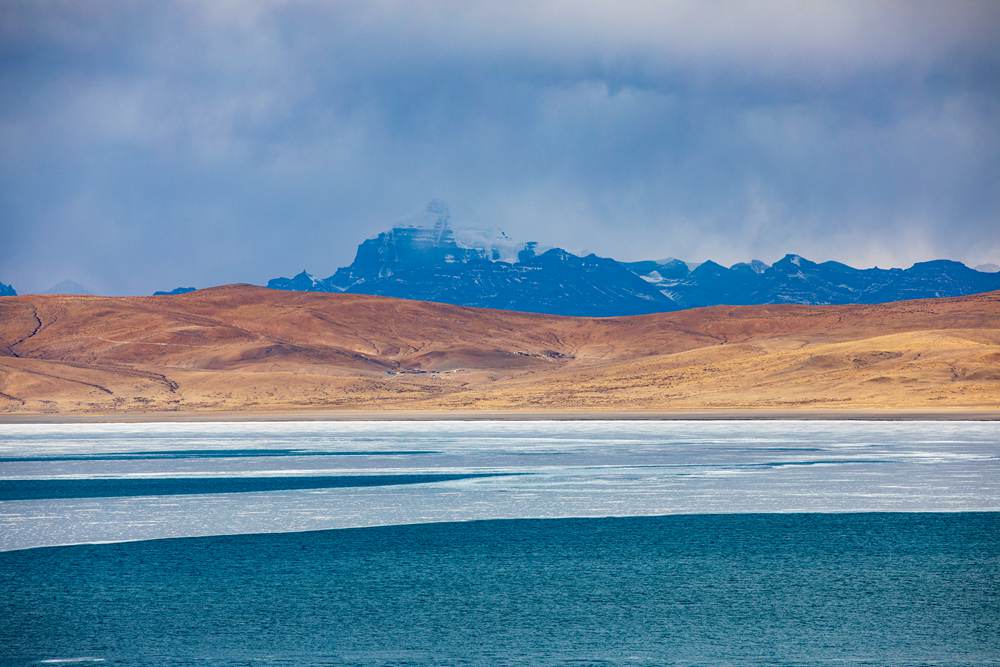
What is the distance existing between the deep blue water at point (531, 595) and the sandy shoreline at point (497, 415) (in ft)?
161

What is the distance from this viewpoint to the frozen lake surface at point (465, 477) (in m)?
29.4

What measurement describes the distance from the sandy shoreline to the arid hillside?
5.10 meters

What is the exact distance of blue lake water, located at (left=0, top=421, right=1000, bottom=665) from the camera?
16906mm

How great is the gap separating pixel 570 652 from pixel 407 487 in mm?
19759

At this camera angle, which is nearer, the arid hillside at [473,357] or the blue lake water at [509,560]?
the blue lake water at [509,560]

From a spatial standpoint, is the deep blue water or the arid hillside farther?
the arid hillside

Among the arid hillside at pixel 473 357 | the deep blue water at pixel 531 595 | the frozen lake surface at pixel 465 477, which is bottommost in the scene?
the deep blue water at pixel 531 595

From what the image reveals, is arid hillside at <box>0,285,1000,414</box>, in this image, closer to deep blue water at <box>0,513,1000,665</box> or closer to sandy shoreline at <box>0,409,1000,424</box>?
sandy shoreline at <box>0,409,1000,424</box>

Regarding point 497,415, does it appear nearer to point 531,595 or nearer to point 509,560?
point 509,560

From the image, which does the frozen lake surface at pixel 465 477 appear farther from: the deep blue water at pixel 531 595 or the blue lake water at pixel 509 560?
the deep blue water at pixel 531 595

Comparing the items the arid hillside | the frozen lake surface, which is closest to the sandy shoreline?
the arid hillside

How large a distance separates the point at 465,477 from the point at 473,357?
11194cm

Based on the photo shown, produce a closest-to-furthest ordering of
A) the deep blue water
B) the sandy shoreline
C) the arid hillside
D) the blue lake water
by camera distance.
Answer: the deep blue water, the blue lake water, the sandy shoreline, the arid hillside

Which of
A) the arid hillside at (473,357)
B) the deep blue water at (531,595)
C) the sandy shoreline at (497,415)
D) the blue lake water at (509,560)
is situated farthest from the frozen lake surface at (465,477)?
the arid hillside at (473,357)
